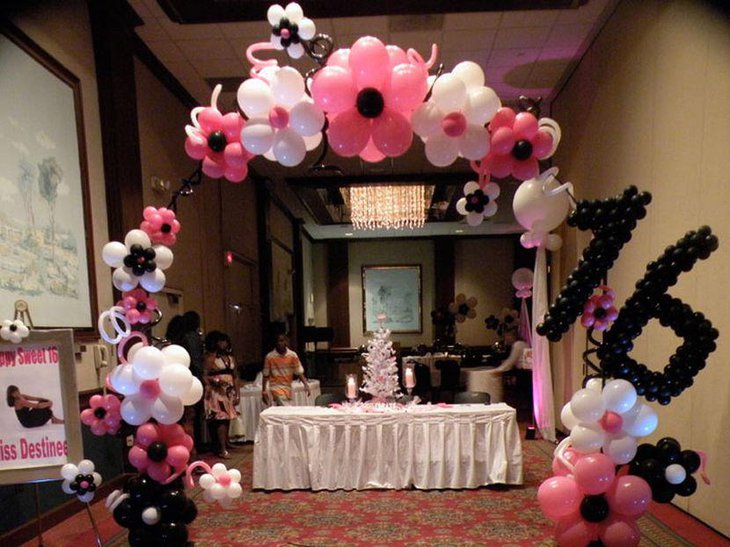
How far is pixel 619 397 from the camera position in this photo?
2193 millimetres

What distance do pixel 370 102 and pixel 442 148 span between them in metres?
0.41

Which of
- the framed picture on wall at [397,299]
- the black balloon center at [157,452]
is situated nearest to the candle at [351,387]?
the black balloon center at [157,452]

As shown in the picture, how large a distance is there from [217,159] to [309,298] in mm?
10808

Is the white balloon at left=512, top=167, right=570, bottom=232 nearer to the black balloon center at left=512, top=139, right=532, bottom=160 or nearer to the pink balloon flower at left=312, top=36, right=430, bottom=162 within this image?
the black balloon center at left=512, top=139, right=532, bottom=160

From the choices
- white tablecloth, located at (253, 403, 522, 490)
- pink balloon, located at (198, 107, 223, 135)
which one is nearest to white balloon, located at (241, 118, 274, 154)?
pink balloon, located at (198, 107, 223, 135)

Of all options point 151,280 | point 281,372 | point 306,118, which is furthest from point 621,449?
point 281,372

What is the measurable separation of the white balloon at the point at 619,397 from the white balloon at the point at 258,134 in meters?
2.02

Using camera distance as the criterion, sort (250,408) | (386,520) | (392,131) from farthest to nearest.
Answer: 1. (250,408)
2. (386,520)
3. (392,131)

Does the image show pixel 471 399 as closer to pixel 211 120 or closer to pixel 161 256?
pixel 161 256

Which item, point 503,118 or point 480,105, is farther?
point 503,118

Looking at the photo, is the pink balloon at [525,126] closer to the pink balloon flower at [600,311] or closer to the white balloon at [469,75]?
the white balloon at [469,75]

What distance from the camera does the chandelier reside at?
8.30 meters

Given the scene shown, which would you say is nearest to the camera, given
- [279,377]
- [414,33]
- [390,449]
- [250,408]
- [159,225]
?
[159,225]

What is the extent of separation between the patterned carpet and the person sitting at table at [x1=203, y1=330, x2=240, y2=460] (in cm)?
102
